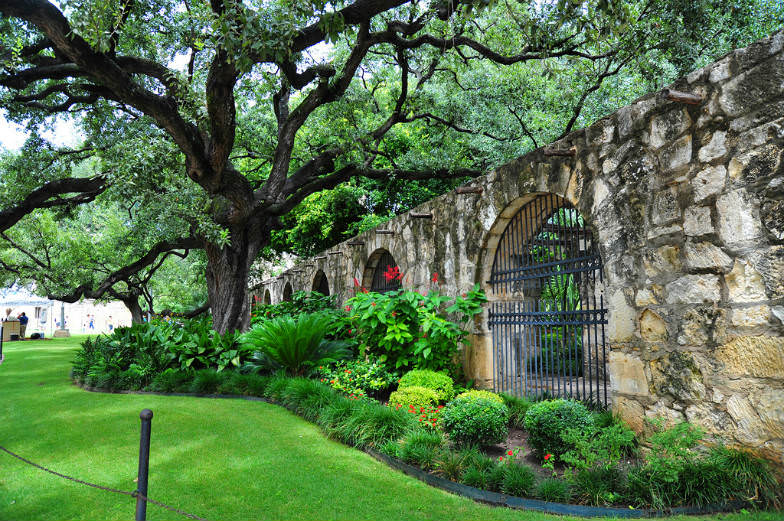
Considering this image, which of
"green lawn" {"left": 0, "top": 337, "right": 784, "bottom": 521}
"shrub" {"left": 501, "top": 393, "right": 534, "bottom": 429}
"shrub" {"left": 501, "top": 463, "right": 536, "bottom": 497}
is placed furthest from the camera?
"shrub" {"left": 501, "top": 393, "right": 534, "bottom": 429}

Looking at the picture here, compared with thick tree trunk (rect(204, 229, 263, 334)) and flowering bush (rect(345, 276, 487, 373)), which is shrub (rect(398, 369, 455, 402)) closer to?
flowering bush (rect(345, 276, 487, 373))

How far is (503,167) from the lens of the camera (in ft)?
20.0

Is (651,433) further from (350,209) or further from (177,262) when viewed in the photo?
(177,262)

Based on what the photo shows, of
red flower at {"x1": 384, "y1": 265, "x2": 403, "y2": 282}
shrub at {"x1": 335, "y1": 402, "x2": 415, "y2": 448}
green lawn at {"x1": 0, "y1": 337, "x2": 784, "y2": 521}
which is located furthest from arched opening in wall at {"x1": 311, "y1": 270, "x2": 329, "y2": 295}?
shrub at {"x1": 335, "y1": 402, "x2": 415, "y2": 448}

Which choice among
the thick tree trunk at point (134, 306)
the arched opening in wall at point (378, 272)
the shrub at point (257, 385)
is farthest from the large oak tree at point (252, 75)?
the thick tree trunk at point (134, 306)

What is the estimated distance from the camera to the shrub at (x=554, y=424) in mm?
3850

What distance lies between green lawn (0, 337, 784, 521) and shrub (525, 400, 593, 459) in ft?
2.72

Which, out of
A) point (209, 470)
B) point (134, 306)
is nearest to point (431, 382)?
point (209, 470)

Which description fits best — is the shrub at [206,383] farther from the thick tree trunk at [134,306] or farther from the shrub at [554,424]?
the thick tree trunk at [134,306]

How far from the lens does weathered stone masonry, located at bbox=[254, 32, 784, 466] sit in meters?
3.23

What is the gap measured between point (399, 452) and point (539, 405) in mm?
1231

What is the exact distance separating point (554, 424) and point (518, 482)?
633 mm

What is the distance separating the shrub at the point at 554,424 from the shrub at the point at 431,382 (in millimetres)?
1727

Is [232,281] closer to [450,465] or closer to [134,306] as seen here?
[450,465]
